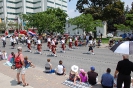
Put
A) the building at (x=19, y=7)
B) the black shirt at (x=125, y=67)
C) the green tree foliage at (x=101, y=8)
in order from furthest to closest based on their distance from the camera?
the building at (x=19, y=7), the green tree foliage at (x=101, y=8), the black shirt at (x=125, y=67)

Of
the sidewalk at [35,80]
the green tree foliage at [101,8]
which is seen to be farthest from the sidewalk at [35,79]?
the green tree foliage at [101,8]

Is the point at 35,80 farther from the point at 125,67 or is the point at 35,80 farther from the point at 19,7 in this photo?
the point at 19,7

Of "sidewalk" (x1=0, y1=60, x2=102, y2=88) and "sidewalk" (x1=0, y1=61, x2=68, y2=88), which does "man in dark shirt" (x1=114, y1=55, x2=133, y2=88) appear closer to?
"sidewalk" (x1=0, y1=60, x2=102, y2=88)

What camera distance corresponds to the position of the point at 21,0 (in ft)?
316

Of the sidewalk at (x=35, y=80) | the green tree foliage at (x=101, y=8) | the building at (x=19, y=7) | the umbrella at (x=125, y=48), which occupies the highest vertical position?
the building at (x=19, y=7)

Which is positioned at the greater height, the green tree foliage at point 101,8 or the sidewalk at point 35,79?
the green tree foliage at point 101,8

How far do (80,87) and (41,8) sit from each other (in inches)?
3726

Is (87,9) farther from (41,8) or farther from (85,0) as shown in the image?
(41,8)

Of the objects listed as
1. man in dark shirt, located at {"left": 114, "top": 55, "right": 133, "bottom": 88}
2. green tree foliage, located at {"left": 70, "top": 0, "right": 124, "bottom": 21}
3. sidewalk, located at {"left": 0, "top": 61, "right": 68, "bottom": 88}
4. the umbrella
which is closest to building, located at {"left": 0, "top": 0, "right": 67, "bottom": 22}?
green tree foliage, located at {"left": 70, "top": 0, "right": 124, "bottom": 21}

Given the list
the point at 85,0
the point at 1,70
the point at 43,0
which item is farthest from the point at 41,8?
the point at 1,70

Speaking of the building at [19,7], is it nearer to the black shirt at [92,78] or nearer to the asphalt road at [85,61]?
the asphalt road at [85,61]

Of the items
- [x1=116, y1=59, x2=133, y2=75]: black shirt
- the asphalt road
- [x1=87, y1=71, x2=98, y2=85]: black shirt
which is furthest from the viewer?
the asphalt road

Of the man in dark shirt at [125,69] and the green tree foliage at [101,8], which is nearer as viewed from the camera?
the man in dark shirt at [125,69]

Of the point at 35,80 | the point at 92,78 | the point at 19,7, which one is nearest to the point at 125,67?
the point at 92,78
